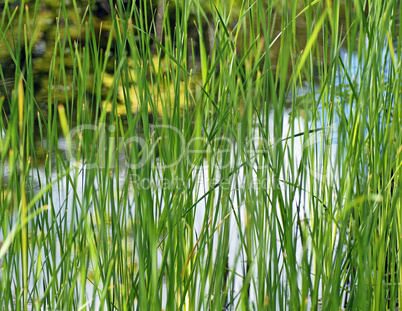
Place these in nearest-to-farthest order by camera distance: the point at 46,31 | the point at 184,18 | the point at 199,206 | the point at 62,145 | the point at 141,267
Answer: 1. the point at 141,267
2. the point at 184,18
3. the point at 199,206
4. the point at 46,31
5. the point at 62,145

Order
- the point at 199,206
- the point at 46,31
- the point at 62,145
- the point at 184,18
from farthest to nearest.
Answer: the point at 62,145 → the point at 46,31 → the point at 199,206 → the point at 184,18

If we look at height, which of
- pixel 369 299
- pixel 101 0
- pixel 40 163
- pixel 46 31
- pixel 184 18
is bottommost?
pixel 369 299

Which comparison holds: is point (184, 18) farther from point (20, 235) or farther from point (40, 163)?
point (40, 163)

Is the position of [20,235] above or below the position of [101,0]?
below

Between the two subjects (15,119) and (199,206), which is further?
(199,206)

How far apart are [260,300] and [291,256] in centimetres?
5

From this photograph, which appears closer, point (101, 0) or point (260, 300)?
point (260, 300)

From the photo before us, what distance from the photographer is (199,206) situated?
45.7 inches

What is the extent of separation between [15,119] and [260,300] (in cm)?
29

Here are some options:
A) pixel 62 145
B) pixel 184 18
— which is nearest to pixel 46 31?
pixel 62 145

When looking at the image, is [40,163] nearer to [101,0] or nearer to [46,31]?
[46,31]

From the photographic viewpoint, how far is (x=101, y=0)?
55.7 inches

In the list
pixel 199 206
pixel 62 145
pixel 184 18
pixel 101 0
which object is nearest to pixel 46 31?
pixel 101 0

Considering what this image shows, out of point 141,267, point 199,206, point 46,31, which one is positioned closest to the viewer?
point 141,267
